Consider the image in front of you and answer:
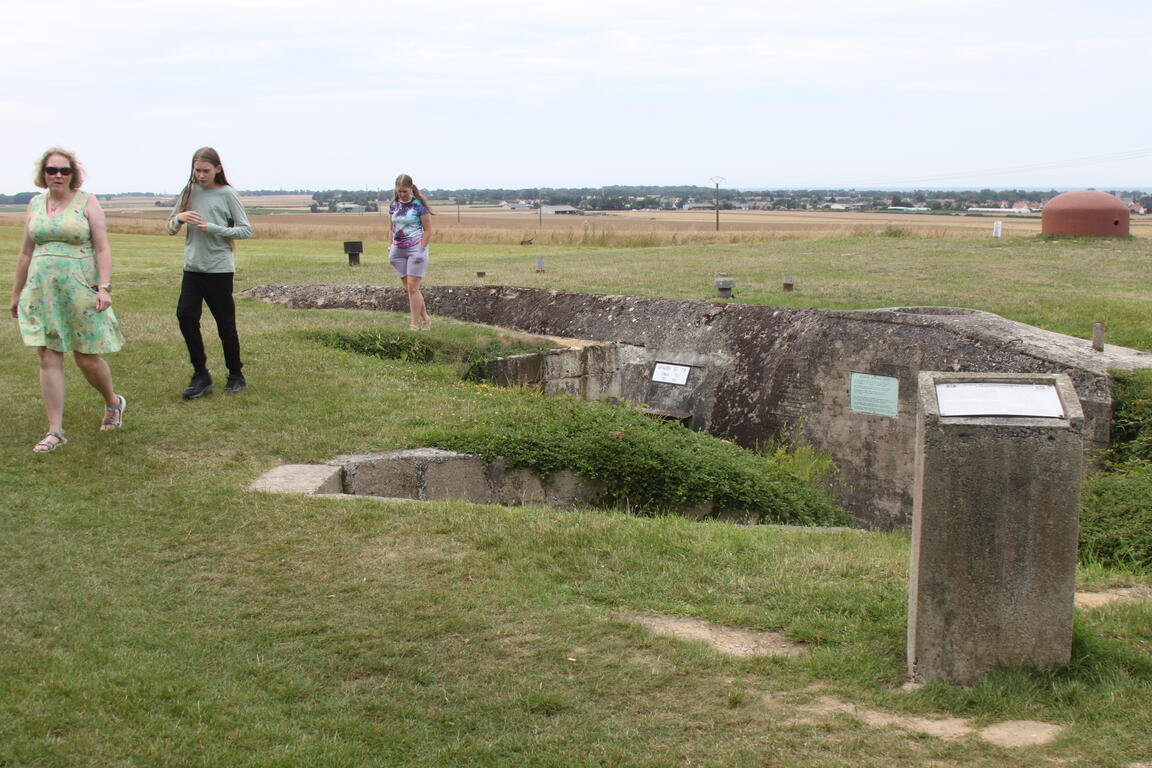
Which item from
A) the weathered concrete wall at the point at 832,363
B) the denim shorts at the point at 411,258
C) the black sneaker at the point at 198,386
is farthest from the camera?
the denim shorts at the point at 411,258

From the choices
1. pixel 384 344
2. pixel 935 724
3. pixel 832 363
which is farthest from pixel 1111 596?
pixel 384 344

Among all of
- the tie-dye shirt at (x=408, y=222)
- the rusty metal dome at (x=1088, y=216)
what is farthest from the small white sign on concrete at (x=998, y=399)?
the rusty metal dome at (x=1088, y=216)

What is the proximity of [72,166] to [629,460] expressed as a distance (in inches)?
173

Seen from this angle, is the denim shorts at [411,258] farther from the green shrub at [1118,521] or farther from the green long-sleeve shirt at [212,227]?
the green shrub at [1118,521]

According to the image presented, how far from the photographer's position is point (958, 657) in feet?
13.5

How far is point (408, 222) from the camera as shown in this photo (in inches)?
479

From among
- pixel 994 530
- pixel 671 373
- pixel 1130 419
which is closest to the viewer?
pixel 994 530

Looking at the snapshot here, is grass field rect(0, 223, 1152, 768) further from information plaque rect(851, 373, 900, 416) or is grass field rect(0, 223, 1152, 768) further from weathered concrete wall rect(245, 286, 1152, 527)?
information plaque rect(851, 373, 900, 416)

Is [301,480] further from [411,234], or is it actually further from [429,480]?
[411,234]

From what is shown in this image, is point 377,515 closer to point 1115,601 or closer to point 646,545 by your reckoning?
point 646,545

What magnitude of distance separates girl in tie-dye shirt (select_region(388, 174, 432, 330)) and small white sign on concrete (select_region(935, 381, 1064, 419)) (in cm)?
854

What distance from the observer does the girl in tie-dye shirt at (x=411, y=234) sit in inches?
478

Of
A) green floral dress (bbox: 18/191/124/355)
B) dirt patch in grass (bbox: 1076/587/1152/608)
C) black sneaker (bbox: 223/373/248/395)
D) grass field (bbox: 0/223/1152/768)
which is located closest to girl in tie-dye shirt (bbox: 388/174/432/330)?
black sneaker (bbox: 223/373/248/395)

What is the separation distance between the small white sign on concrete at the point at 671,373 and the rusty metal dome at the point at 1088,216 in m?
15.6
